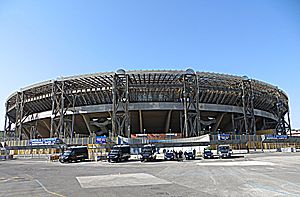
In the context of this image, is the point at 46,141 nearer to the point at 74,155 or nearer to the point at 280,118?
the point at 74,155

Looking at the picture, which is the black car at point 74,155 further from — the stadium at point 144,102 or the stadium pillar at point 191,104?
the stadium pillar at point 191,104

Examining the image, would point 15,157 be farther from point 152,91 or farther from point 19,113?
point 152,91

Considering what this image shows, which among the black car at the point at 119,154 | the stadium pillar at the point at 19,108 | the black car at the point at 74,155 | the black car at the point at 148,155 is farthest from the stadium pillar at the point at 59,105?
the black car at the point at 148,155

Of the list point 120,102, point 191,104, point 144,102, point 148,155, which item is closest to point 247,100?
point 191,104

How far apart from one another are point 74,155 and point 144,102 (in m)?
25.6

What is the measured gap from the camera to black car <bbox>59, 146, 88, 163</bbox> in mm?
38284

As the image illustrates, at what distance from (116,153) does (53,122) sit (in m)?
31.7

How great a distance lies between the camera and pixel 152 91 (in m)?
61.8

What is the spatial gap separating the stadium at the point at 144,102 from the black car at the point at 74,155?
615 inches

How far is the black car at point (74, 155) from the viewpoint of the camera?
3828 centimetres

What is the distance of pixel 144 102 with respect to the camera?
61.6m

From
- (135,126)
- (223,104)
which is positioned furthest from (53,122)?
(223,104)

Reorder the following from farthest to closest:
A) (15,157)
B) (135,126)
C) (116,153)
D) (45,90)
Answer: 1. (135,126)
2. (45,90)
3. (15,157)
4. (116,153)

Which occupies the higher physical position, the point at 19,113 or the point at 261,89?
the point at 261,89
